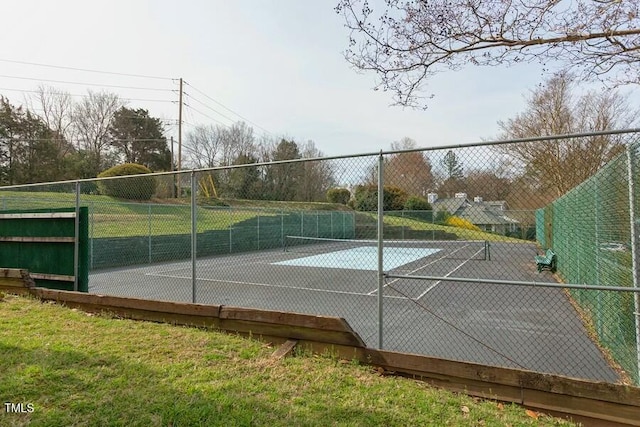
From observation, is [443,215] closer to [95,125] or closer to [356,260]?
[356,260]

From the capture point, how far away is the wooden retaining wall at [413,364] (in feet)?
8.14

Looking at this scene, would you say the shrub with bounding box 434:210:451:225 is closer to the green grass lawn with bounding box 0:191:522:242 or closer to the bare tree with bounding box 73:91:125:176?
the green grass lawn with bounding box 0:191:522:242

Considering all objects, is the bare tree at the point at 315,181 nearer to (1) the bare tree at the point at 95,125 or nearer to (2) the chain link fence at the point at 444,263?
(2) the chain link fence at the point at 444,263

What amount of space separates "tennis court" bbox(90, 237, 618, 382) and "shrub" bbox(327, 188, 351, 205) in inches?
60.2

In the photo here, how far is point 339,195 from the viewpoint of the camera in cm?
623

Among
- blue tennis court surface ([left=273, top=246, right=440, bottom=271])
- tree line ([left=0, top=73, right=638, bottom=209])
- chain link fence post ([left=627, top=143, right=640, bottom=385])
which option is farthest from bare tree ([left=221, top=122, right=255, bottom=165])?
chain link fence post ([left=627, top=143, right=640, bottom=385])

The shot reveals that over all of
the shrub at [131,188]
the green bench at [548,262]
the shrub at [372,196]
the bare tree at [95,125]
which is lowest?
the green bench at [548,262]

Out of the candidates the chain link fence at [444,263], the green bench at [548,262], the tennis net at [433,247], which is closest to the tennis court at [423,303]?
the chain link fence at [444,263]

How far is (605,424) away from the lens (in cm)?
246

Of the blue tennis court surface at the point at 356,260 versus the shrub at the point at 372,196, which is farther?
the blue tennis court surface at the point at 356,260

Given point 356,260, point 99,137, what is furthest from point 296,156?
point 99,137

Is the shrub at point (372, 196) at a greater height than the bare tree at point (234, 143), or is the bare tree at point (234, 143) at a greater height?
the bare tree at point (234, 143)

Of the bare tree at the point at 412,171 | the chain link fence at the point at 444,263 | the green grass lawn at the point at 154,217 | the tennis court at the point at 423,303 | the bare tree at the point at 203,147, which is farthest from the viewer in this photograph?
the bare tree at the point at 203,147

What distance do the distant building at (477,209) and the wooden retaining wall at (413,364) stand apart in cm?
164
